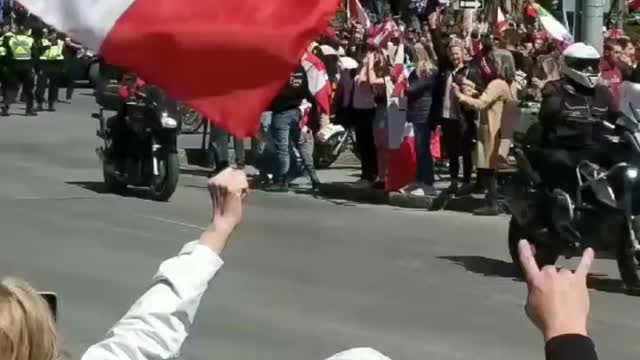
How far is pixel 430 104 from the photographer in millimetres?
16750

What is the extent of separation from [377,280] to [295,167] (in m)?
7.48

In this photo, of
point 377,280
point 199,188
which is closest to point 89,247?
point 377,280

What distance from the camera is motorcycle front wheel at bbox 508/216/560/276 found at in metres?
11.9

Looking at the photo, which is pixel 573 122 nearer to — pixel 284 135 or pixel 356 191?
pixel 356 191

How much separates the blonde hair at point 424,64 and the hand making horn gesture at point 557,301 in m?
14.1

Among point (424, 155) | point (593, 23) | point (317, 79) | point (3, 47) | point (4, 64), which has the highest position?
point (593, 23)

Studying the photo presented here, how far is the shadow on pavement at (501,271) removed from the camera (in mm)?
11758

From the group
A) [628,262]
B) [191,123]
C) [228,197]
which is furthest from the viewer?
[191,123]

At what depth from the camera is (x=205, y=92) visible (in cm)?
464

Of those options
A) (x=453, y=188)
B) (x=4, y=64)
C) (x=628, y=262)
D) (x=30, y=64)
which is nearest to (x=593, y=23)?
(x=453, y=188)

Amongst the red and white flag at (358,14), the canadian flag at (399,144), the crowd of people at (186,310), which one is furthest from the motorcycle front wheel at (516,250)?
the red and white flag at (358,14)

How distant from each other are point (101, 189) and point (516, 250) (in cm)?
733

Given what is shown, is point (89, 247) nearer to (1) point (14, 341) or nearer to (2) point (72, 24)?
(2) point (72, 24)

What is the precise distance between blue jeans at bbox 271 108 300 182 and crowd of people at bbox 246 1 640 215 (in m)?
0.01
